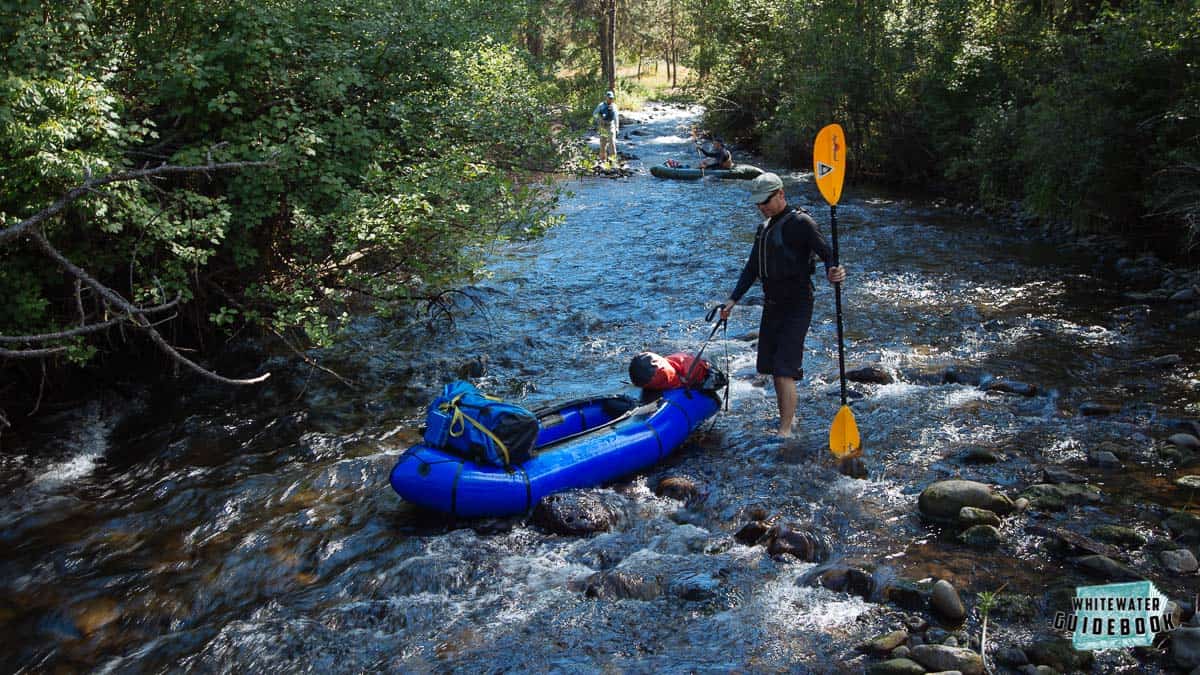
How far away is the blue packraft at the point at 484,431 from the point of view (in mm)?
5570

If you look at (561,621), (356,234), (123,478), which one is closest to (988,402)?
(561,621)

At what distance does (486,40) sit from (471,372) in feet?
11.5

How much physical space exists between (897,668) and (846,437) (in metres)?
2.50

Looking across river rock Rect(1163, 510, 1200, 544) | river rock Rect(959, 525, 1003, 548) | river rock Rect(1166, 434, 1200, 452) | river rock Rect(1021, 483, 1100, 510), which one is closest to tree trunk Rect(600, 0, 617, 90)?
river rock Rect(1166, 434, 1200, 452)

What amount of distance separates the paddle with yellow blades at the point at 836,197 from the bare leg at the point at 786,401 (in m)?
0.32

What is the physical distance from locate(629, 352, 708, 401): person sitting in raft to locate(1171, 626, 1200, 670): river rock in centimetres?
348

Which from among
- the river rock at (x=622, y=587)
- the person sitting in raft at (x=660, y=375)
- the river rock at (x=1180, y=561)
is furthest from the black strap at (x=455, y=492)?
the river rock at (x=1180, y=561)

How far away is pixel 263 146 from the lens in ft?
21.6

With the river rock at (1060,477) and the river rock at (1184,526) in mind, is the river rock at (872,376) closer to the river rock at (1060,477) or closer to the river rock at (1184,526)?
the river rock at (1060,477)

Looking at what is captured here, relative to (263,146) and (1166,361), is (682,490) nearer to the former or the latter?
(263,146)

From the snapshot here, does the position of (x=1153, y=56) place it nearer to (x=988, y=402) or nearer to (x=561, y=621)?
(x=988, y=402)

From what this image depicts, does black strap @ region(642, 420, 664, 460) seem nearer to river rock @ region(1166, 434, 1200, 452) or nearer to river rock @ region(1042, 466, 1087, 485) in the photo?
river rock @ region(1042, 466, 1087, 485)

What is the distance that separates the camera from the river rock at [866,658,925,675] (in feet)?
12.2

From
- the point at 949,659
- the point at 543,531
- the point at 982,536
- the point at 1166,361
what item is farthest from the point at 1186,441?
the point at 543,531
